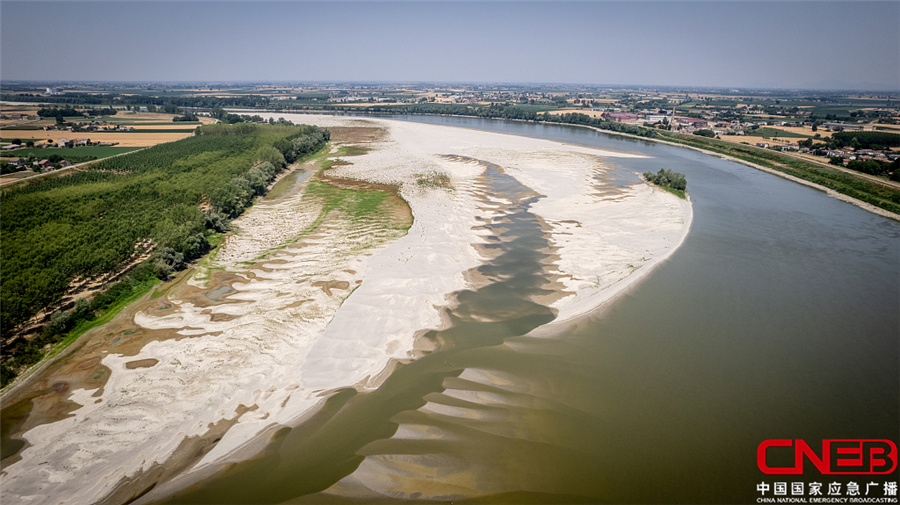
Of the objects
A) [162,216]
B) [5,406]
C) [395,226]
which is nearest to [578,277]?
[395,226]

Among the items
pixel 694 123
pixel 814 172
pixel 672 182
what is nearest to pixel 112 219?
pixel 672 182

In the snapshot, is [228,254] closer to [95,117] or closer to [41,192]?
[41,192]

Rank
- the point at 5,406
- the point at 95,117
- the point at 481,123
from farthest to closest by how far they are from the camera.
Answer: the point at 481,123 → the point at 95,117 → the point at 5,406

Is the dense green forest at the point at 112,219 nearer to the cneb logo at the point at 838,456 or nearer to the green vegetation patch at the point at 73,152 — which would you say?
the green vegetation patch at the point at 73,152

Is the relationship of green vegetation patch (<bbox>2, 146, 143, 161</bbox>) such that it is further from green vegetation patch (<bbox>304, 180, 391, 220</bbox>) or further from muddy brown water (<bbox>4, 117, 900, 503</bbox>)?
muddy brown water (<bbox>4, 117, 900, 503</bbox>)

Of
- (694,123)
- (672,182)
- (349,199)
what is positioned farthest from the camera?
(694,123)

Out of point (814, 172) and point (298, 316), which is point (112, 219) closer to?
point (298, 316)
